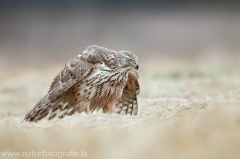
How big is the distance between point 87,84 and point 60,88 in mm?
278

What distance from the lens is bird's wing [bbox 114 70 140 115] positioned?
434 centimetres

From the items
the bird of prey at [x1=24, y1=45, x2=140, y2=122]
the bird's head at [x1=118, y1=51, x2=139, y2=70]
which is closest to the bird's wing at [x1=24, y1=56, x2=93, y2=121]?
the bird of prey at [x1=24, y1=45, x2=140, y2=122]

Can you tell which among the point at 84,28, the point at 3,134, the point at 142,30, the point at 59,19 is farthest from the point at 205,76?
the point at 3,134

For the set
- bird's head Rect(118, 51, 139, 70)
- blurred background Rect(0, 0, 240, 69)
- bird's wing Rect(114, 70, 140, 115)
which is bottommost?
bird's wing Rect(114, 70, 140, 115)

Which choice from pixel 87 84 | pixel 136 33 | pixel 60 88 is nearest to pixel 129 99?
pixel 87 84

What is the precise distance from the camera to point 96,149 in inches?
83.8

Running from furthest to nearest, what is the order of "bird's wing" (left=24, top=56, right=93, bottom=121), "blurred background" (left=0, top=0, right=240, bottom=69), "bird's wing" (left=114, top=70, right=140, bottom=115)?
"blurred background" (left=0, top=0, right=240, bottom=69), "bird's wing" (left=114, top=70, right=140, bottom=115), "bird's wing" (left=24, top=56, right=93, bottom=121)

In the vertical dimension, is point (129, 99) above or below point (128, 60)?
below

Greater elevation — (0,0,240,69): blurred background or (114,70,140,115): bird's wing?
(0,0,240,69): blurred background

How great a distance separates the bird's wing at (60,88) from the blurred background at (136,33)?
4.22 m

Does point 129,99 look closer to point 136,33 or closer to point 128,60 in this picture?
point 128,60

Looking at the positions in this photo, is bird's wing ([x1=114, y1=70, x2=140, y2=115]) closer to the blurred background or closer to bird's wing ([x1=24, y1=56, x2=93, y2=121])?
bird's wing ([x1=24, y1=56, x2=93, y2=121])

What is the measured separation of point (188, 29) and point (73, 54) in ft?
8.52

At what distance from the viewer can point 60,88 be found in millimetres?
3777
